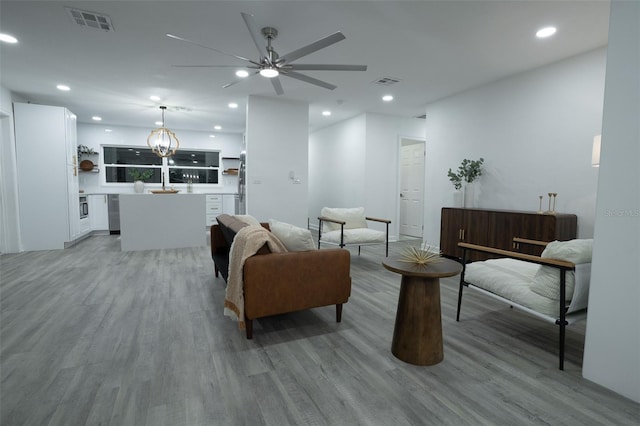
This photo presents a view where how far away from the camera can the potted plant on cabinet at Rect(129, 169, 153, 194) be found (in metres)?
7.66

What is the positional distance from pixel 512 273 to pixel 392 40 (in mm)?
2569

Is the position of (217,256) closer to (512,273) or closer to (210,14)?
(210,14)

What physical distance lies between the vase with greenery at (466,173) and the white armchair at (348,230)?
1.27 meters

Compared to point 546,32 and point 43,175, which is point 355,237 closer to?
point 546,32

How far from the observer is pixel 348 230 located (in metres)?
4.62

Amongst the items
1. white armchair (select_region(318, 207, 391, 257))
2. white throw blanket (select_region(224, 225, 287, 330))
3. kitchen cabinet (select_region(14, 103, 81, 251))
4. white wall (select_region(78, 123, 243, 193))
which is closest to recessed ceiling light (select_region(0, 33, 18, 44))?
kitchen cabinet (select_region(14, 103, 81, 251))

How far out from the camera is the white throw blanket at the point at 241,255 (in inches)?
86.0

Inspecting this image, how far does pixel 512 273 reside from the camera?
2340mm

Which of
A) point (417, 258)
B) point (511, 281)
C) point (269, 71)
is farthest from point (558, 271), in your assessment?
point (269, 71)

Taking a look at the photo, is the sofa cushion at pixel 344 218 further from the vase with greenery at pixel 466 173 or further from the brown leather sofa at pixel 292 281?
the brown leather sofa at pixel 292 281

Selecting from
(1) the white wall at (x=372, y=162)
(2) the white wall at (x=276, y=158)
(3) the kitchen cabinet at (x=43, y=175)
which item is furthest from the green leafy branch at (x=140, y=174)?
(1) the white wall at (x=372, y=162)

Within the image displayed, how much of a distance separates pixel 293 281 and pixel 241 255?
430 mm

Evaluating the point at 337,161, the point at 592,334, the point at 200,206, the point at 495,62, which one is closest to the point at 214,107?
the point at 200,206

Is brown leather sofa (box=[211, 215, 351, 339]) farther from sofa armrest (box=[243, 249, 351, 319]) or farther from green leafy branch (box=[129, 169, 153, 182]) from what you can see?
green leafy branch (box=[129, 169, 153, 182])
